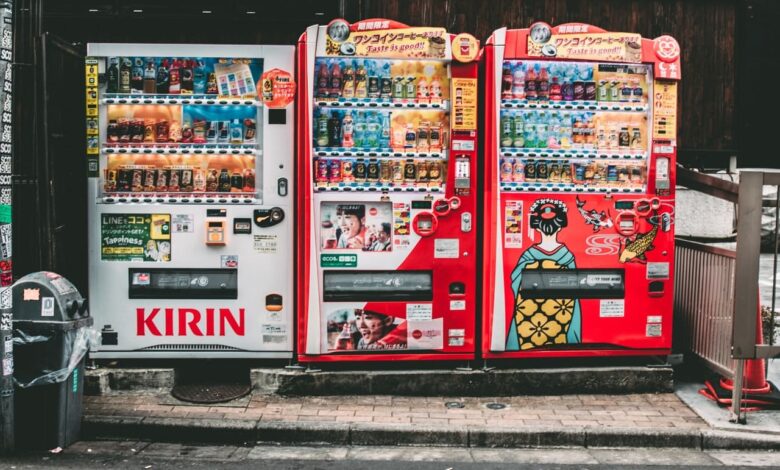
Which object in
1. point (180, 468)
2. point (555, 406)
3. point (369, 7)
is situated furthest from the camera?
point (369, 7)

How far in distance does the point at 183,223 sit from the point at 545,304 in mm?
3342

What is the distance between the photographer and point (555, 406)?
6.21m

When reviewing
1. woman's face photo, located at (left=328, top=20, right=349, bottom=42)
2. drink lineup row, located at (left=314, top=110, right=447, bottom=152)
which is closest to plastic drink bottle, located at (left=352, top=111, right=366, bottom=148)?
drink lineup row, located at (left=314, top=110, right=447, bottom=152)

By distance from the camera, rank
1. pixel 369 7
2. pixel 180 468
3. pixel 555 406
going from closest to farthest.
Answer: pixel 180 468 < pixel 555 406 < pixel 369 7

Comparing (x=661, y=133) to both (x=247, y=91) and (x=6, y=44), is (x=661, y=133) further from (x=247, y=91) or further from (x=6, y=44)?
(x=6, y=44)

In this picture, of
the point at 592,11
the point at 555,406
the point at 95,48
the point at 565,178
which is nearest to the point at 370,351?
the point at 555,406

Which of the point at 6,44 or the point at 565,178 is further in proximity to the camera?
the point at 565,178

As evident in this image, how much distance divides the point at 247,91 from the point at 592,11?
13.7 feet

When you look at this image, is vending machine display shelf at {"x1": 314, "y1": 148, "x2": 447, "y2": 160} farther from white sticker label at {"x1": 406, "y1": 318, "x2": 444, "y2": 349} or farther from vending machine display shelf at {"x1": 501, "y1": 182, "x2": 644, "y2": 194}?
white sticker label at {"x1": 406, "y1": 318, "x2": 444, "y2": 349}

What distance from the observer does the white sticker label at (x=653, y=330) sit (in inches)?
258

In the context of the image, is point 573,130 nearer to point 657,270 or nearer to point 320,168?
point 657,270

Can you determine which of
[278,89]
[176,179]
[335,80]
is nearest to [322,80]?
[335,80]

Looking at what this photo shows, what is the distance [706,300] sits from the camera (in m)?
6.46

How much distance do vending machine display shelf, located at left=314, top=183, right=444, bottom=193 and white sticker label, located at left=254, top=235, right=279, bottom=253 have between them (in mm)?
636
